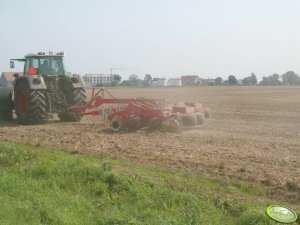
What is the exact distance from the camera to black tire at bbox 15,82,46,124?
47.0 ft

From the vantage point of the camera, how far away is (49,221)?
18.6ft

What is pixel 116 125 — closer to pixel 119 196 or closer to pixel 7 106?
pixel 7 106

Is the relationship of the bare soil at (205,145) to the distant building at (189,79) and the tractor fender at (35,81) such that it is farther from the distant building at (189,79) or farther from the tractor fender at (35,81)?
the distant building at (189,79)

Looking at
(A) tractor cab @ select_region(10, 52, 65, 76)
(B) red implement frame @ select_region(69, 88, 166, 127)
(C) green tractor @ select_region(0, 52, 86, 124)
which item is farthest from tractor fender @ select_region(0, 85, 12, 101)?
(B) red implement frame @ select_region(69, 88, 166, 127)

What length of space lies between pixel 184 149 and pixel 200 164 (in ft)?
5.02

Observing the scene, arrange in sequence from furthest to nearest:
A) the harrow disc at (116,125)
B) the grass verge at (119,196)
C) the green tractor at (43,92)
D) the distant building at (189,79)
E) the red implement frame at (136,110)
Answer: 1. the distant building at (189,79)
2. the green tractor at (43,92)
3. the harrow disc at (116,125)
4. the red implement frame at (136,110)
5. the grass verge at (119,196)

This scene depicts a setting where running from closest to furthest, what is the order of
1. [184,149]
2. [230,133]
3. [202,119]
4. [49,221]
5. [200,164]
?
[49,221]
[200,164]
[184,149]
[230,133]
[202,119]

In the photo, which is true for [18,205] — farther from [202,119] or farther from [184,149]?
[202,119]

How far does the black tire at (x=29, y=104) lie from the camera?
14.3 metres

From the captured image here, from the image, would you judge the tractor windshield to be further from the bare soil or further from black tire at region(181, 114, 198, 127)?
black tire at region(181, 114, 198, 127)

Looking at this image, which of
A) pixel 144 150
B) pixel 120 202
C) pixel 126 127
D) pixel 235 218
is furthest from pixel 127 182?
pixel 126 127

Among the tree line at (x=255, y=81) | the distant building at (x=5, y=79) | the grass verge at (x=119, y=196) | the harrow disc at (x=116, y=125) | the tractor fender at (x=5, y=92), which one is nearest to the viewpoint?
the grass verge at (x=119, y=196)

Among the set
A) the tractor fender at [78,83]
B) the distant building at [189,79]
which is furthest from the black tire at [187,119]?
the distant building at [189,79]

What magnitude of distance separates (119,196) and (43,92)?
8776 millimetres
